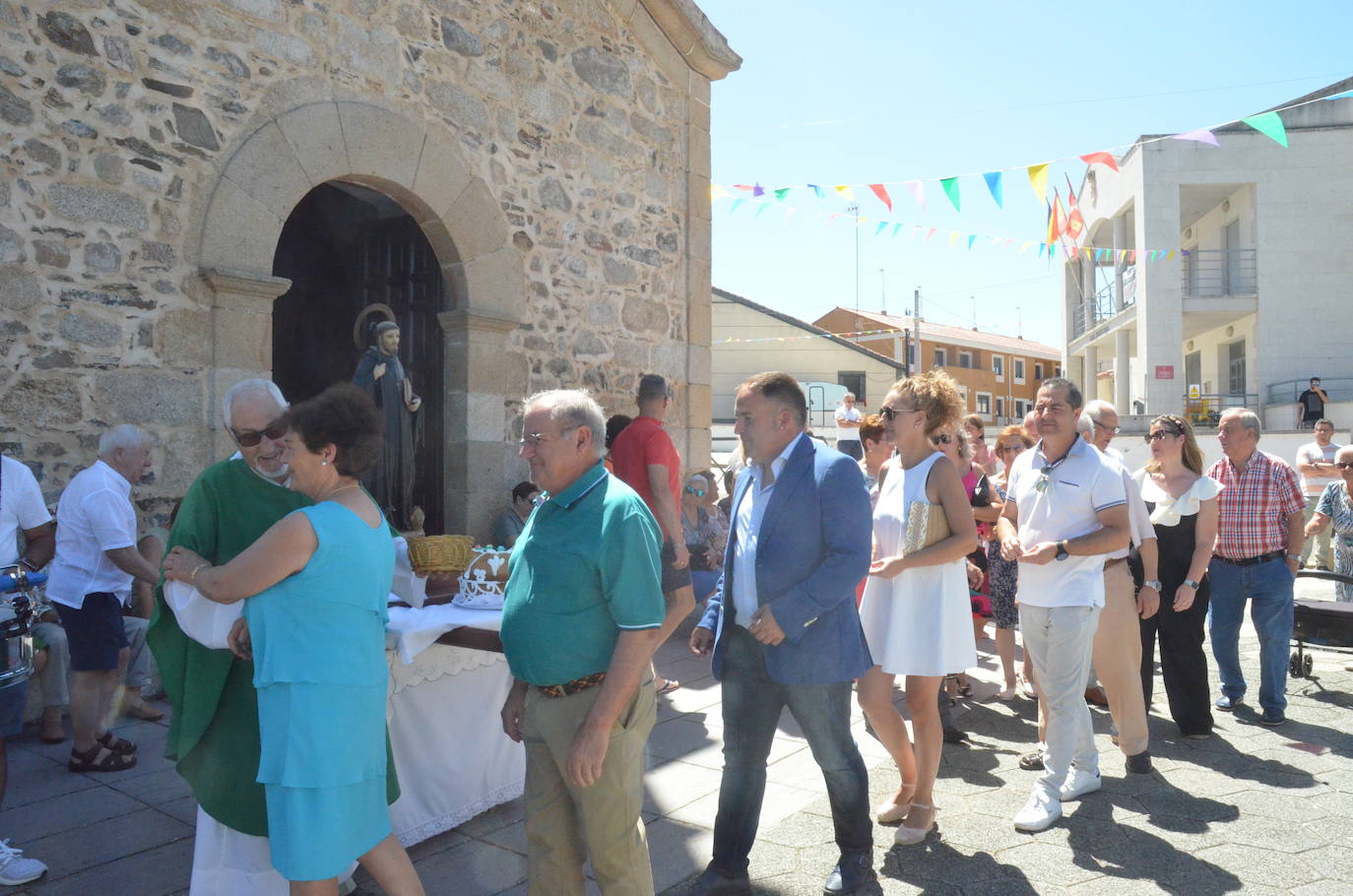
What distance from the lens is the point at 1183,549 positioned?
4.73 metres

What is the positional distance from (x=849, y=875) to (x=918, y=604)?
Result: 99cm

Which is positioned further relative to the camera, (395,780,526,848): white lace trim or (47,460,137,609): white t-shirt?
(47,460,137,609): white t-shirt

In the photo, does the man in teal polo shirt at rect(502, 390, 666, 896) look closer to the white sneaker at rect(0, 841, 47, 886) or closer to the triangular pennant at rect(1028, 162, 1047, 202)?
the white sneaker at rect(0, 841, 47, 886)

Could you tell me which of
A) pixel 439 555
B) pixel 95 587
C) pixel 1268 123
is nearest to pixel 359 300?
pixel 95 587

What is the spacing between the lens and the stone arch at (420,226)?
5121 millimetres

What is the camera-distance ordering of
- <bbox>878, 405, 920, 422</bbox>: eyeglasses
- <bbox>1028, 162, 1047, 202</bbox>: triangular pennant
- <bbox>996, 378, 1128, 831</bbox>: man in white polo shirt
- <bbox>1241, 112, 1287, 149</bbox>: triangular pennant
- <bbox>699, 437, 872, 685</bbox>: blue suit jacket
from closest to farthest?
1. <bbox>699, 437, 872, 685</bbox>: blue suit jacket
2. <bbox>878, 405, 920, 422</bbox>: eyeglasses
3. <bbox>996, 378, 1128, 831</bbox>: man in white polo shirt
4. <bbox>1241, 112, 1287, 149</bbox>: triangular pennant
5. <bbox>1028, 162, 1047, 202</bbox>: triangular pennant

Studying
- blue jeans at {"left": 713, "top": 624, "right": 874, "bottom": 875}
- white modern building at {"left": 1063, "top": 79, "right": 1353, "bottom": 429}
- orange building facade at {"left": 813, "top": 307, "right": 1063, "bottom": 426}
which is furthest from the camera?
orange building facade at {"left": 813, "top": 307, "right": 1063, "bottom": 426}

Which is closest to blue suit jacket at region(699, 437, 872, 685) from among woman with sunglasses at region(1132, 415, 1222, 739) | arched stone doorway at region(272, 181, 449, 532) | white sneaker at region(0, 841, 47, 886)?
woman with sunglasses at region(1132, 415, 1222, 739)

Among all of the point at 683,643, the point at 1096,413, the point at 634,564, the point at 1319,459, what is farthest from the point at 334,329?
the point at 1319,459

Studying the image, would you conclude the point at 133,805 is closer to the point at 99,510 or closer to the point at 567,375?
the point at 99,510

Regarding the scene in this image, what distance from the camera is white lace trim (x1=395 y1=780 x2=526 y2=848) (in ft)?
11.0

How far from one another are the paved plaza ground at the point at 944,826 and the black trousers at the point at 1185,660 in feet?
0.40

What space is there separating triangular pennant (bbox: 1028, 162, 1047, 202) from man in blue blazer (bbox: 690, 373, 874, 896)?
24.4ft

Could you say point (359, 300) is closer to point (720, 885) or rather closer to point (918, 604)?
point (918, 604)
